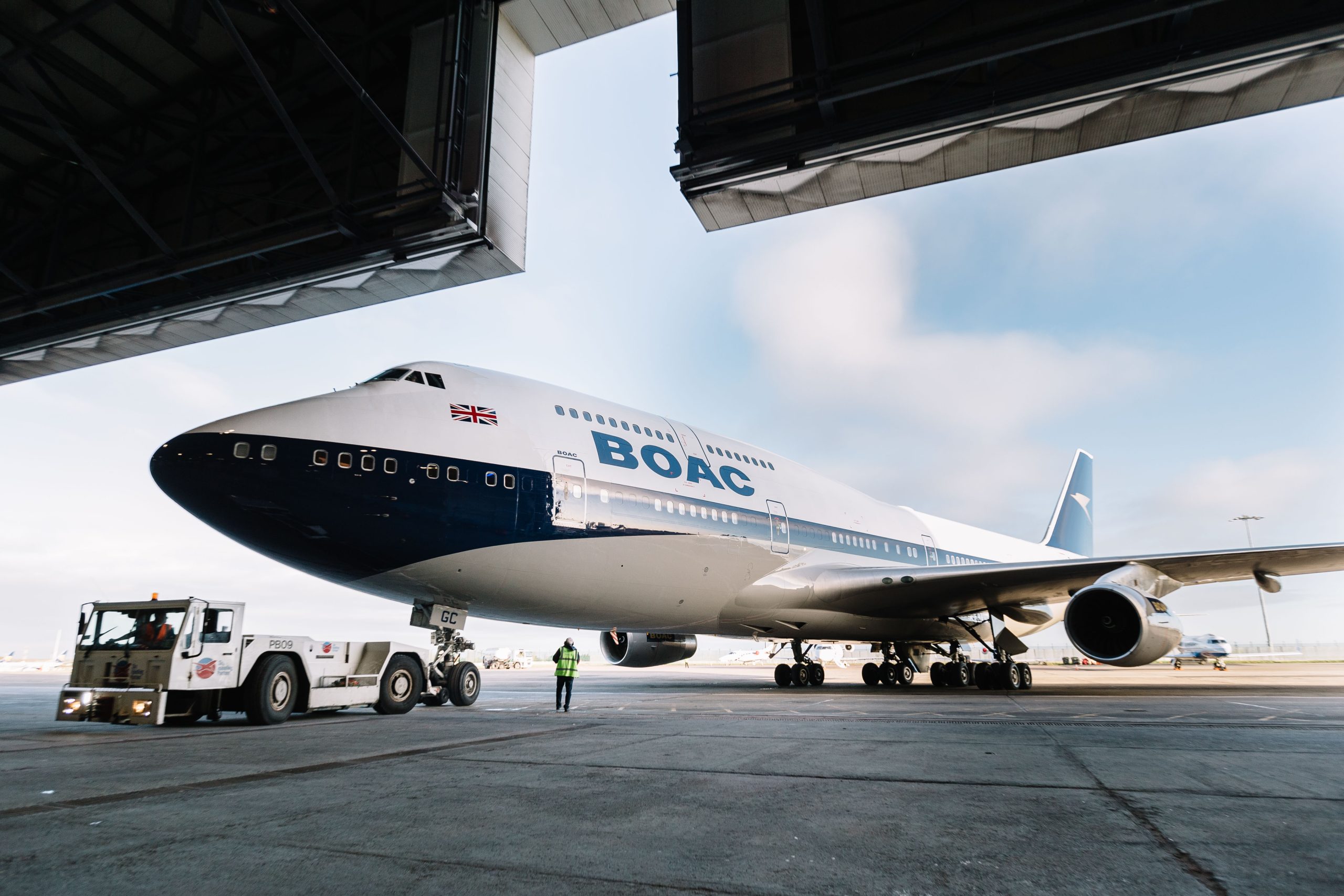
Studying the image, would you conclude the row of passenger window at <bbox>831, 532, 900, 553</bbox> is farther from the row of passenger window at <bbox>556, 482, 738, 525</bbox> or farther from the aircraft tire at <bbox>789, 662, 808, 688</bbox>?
the row of passenger window at <bbox>556, 482, 738, 525</bbox>

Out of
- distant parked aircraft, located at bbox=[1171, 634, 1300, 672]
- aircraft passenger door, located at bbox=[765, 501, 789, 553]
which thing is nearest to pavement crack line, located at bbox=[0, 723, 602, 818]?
aircraft passenger door, located at bbox=[765, 501, 789, 553]

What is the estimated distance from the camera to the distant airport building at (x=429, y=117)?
25.4 feet

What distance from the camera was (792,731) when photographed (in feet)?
23.6

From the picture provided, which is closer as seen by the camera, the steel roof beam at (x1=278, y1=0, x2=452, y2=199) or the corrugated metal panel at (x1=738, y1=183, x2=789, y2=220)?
the steel roof beam at (x1=278, y1=0, x2=452, y2=199)

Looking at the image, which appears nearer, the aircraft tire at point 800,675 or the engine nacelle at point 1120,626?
the engine nacelle at point 1120,626

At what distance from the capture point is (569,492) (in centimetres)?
1051

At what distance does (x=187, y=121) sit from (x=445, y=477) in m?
7.69

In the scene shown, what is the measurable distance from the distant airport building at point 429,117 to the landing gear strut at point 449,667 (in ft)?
16.3

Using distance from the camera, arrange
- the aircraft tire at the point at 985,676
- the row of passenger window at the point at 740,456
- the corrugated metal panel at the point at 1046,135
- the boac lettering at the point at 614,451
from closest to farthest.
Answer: the corrugated metal panel at the point at 1046,135 → the boac lettering at the point at 614,451 → the row of passenger window at the point at 740,456 → the aircraft tire at the point at 985,676

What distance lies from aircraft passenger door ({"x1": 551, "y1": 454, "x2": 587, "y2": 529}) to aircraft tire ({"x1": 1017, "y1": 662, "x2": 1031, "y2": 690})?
10355 mm

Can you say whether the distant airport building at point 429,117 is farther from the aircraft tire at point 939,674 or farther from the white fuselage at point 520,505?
the aircraft tire at point 939,674

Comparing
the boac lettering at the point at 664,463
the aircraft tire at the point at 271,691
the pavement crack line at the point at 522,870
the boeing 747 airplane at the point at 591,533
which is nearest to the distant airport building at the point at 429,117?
the boeing 747 airplane at the point at 591,533

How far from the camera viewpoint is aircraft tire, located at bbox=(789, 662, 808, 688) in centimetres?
1716

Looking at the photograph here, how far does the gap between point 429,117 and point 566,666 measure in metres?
7.98
